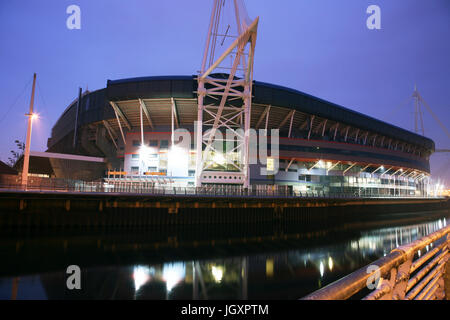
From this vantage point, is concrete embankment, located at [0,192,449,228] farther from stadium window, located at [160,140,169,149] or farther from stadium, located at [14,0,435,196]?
stadium window, located at [160,140,169,149]

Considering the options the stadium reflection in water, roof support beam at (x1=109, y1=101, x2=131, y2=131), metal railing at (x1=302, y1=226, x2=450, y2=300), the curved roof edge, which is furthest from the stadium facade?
metal railing at (x1=302, y1=226, x2=450, y2=300)

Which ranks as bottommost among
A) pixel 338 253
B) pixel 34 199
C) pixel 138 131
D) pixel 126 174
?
pixel 338 253

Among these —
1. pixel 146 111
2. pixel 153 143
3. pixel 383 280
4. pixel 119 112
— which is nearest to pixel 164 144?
pixel 153 143

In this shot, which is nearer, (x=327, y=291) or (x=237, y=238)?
(x=327, y=291)

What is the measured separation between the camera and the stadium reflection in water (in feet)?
35.0

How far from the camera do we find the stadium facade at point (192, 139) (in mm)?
34969

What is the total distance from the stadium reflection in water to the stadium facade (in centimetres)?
1505

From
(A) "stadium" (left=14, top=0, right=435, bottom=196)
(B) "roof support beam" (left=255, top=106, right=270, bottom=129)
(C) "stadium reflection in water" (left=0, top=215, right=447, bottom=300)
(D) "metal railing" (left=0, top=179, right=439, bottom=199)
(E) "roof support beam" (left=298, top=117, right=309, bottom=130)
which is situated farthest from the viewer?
(E) "roof support beam" (left=298, top=117, right=309, bottom=130)

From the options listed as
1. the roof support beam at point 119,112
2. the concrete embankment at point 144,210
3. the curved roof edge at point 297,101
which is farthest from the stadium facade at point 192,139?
the concrete embankment at point 144,210

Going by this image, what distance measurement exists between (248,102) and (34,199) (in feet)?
80.6

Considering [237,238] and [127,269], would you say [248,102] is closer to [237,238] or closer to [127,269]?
[237,238]

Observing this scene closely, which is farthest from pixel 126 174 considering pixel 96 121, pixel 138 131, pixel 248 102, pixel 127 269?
pixel 127 269

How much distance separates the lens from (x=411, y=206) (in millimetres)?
51094

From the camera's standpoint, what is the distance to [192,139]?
3853cm
